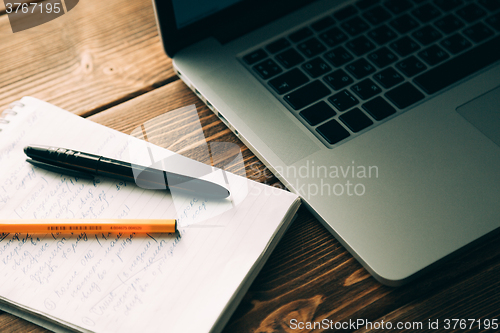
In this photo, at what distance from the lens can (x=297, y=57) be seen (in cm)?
52

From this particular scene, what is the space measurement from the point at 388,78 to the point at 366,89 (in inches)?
1.5

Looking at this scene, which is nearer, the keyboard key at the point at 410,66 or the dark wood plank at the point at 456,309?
the dark wood plank at the point at 456,309

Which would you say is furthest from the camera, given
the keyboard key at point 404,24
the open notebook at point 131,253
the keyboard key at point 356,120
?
the keyboard key at point 404,24

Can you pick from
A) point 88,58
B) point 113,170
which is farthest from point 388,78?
point 88,58

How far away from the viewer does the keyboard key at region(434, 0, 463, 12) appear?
1.91ft

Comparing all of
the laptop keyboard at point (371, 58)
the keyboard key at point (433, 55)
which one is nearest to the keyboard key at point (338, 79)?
the laptop keyboard at point (371, 58)

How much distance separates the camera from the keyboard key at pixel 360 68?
501 mm

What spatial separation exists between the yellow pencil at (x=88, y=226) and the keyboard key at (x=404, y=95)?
12.5 inches

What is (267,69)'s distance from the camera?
0.51 metres

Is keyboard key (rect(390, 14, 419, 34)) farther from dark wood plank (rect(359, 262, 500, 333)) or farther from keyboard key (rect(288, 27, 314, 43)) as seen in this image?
dark wood plank (rect(359, 262, 500, 333))

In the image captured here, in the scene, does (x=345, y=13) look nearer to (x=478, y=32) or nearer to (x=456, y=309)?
(x=478, y=32)

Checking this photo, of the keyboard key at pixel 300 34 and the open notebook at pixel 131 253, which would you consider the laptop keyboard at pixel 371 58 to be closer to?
the keyboard key at pixel 300 34

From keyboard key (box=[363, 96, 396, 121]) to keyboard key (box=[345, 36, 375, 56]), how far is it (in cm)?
9

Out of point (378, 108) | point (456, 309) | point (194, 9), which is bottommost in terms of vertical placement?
point (456, 309)
